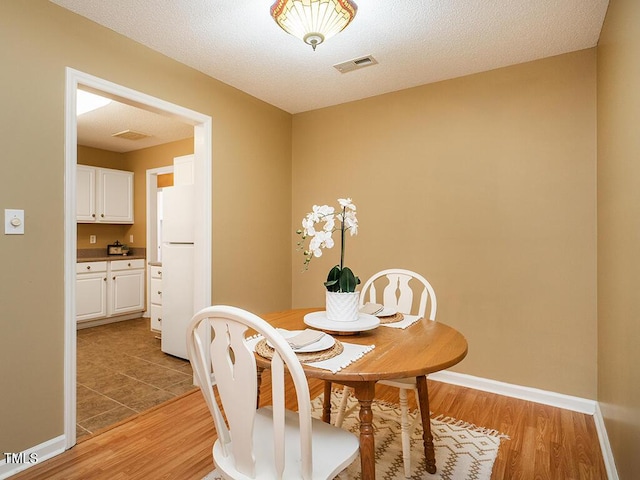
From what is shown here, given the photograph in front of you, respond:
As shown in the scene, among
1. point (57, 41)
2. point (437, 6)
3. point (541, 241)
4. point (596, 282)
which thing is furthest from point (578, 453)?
point (57, 41)

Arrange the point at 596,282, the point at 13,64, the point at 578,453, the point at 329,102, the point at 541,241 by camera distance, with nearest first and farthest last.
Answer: the point at 13,64 < the point at 578,453 < the point at 596,282 < the point at 541,241 < the point at 329,102

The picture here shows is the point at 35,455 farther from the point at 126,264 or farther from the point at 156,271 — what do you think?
the point at 126,264

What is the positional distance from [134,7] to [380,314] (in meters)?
2.10

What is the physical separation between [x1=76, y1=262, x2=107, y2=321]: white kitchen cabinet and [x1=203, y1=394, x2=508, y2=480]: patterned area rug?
3.46 metres

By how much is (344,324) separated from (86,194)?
15.0 ft

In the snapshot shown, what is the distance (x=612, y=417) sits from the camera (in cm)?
183

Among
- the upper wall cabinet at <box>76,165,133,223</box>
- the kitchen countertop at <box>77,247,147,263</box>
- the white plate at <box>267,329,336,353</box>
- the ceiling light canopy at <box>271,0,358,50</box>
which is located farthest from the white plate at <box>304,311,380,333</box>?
the upper wall cabinet at <box>76,165,133,223</box>

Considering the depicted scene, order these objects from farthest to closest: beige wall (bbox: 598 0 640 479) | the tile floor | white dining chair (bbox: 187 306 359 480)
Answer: the tile floor → beige wall (bbox: 598 0 640 479) → white dining chair (bbox: 187 306 359 480)

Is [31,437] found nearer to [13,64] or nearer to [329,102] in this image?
[13,64]

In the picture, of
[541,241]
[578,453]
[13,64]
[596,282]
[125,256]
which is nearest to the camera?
[13,64]

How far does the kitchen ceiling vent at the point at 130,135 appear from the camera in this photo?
434 centimetres

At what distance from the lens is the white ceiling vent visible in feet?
8.39

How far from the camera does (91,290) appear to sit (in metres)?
4.51

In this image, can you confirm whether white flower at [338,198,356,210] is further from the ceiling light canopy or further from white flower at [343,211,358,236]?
the ceiling light canopy
